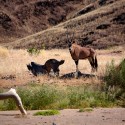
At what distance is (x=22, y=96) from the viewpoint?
16.6 metres

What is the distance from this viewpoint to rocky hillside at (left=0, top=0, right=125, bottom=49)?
3024 inches

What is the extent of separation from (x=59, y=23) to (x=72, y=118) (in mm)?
109839

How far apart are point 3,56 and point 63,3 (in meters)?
96.5

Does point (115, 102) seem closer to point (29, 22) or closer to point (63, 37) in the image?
point (63, 37)

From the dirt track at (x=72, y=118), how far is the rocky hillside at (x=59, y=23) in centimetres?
5389

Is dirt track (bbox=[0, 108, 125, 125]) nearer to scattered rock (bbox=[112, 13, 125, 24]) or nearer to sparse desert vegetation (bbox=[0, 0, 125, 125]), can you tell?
sparse desert vegetation (bbox=[0, 0, 125, 125])

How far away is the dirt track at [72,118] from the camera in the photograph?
1298 centimetres

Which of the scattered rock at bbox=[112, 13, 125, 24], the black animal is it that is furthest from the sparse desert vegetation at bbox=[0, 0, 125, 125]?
the scattered rock at bbox=[112, 13, 125, 24]

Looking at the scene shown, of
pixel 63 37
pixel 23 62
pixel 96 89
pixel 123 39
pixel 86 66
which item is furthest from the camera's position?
pixel 63 37

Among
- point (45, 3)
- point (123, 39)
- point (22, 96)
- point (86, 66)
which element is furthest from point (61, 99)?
point (45, 3)

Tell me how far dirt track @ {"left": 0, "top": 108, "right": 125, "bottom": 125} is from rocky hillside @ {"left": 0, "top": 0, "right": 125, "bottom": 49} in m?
53.9

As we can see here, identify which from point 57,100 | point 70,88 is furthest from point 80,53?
point 57,100

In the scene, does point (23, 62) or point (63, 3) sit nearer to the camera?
point (23, 62)

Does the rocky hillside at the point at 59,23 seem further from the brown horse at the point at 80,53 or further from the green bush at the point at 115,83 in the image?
the green bush at the point at 115,83
